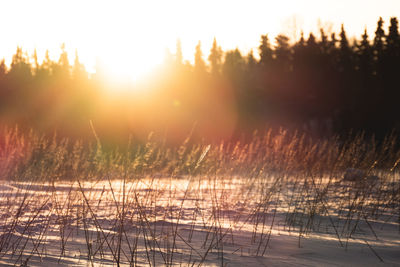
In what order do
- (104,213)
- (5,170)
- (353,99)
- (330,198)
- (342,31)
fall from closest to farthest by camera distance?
1. (104,213)
2. (330,198)
3. (5,170)
4. (353,99)
5. (342,31)

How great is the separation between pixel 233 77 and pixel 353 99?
10225mm

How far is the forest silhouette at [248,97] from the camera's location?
22453 millimetres

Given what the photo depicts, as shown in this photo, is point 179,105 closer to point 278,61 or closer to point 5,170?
point 278,61

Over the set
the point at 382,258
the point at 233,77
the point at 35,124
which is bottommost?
the point at 382,258

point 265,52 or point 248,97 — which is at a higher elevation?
point 265,52

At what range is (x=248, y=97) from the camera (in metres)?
28.3

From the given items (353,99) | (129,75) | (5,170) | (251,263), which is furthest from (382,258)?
(129,75)

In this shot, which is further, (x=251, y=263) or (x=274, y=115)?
(x=274, y=115)

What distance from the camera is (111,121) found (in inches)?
1164

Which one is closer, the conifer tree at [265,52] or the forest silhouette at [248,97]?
the forest silhouette at [248,97]

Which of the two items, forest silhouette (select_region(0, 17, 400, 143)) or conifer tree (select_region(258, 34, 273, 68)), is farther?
conifer tree (select_region(258, 34, 273, 68))

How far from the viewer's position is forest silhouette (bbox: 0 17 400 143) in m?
22.5

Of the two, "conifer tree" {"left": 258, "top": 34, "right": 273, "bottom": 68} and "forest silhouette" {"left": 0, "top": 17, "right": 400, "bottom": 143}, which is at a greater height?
"conifer tree" {"left": 258, "top": 34, "right": 273, "bottom": 68}

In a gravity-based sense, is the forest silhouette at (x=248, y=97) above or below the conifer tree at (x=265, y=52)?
below
